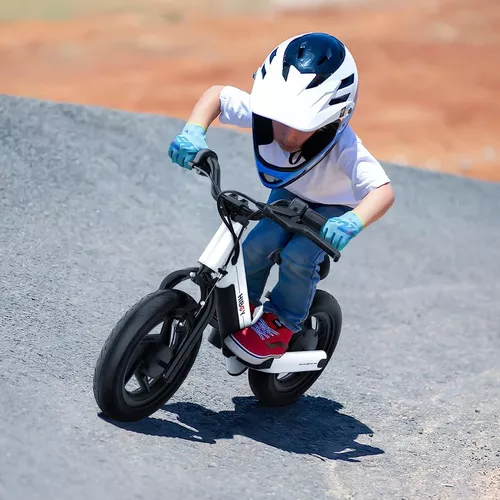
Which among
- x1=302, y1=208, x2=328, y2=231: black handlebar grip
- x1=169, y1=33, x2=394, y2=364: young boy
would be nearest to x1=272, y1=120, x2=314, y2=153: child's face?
x1=169, y1=33, x2=394, y2=364: young boy

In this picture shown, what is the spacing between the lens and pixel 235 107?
534cm

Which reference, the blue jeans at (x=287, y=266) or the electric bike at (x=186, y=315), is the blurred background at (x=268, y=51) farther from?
the electric bike at (x=186, y=315)

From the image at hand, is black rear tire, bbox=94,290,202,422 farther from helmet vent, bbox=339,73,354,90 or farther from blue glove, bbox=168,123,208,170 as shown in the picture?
helmet vent, bbox=339,73,354,90

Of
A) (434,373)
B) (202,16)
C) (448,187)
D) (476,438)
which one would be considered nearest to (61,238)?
(434,373)

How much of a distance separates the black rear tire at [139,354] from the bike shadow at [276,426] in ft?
0.44

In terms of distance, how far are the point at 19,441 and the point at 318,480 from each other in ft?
5.04

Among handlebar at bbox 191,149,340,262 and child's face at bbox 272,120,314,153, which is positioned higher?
child's face at bbox 272,120,314,153

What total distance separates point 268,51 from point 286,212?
1508 centimetres

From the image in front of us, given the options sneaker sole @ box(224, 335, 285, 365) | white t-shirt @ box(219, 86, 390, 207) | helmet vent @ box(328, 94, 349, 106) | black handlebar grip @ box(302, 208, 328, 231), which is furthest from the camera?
sneaker sole @ box(224, 335, 285, 365)

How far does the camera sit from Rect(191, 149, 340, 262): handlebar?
4.60 metres

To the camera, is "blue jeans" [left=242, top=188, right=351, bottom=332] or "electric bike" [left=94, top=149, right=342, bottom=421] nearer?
"electric bike" [left=94, top=149, right=342, bottom=421]

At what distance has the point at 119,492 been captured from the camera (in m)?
4.14

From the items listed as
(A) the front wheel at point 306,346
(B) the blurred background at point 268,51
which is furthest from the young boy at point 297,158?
(B) the blurred background at point 268,51

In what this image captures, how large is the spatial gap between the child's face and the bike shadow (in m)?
1.58
